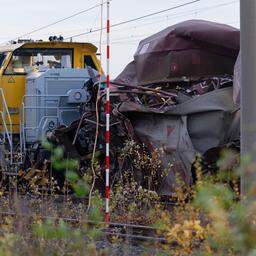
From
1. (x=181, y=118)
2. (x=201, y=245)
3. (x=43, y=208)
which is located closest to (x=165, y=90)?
(x=181, y=118)

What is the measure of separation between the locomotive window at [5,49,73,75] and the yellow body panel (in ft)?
0.30

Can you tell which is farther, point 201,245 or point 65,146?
point 65,146

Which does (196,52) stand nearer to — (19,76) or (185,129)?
(185,129)

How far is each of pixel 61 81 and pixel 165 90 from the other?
7.84 ft

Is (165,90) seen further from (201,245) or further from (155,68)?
(201,245)

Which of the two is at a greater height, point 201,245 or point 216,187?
point 216,187

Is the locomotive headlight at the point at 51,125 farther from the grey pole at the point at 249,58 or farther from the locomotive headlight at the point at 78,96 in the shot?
the grey pole at the point at 249,58

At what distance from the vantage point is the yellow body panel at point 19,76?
1348 cm

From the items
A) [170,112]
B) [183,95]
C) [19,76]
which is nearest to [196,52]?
[183,95]

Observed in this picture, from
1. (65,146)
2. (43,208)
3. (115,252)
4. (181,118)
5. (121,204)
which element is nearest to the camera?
(115,252)

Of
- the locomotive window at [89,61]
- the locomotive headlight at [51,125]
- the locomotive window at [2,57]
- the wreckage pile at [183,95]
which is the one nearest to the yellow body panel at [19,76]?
the locomotive window at [89,61]

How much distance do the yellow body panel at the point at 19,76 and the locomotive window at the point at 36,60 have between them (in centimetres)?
9

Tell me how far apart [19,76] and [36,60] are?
0.50 metres

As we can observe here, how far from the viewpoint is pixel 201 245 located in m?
4.14
